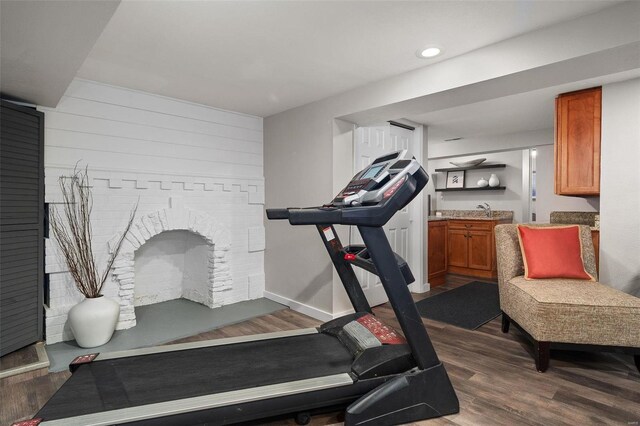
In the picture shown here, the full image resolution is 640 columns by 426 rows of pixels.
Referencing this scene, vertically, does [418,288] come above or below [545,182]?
below

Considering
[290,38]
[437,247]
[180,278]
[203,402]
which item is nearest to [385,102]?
[290,38]

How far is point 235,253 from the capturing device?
401 cm

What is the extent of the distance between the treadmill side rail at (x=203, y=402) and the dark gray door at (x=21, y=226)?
1.65 metres

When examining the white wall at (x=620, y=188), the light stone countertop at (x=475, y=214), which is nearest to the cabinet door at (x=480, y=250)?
the light stone countertop at (x=475, y=214)

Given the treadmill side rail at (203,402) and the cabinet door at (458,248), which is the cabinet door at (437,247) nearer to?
the cabinet door at (458,248)

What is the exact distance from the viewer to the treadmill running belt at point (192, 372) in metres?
1.64

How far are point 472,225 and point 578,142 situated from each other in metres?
2.34

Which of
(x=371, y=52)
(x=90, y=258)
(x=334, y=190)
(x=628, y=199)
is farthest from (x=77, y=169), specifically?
(x=628, y=199)

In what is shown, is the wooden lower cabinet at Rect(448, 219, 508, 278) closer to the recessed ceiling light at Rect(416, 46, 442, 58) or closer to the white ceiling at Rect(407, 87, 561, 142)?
the white ceiling at Rect(407, 87, 561, 142)

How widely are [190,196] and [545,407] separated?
344cm

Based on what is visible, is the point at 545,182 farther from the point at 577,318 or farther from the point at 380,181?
the point at 380,181

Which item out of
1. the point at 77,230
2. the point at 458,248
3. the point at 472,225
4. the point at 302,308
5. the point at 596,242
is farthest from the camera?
the point at 458,248

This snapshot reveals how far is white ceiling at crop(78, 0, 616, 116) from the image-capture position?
1896 mm

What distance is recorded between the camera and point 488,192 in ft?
20.7
